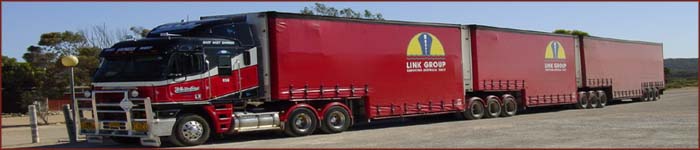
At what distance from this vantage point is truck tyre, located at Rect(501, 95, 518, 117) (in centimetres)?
2470

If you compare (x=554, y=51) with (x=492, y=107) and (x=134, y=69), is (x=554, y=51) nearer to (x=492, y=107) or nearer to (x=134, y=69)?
(x=492, y=107)

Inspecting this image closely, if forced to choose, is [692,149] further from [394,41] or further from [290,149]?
[394,41]

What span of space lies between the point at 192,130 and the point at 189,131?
7 cm

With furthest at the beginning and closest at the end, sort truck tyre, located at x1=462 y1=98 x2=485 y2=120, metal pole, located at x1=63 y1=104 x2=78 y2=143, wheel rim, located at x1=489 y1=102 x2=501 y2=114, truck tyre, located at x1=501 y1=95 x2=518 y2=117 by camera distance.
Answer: truck tyre, located at x1=501 y1=95 x2=518 y2=117
wheel rim, located at x1=489 y1=102 x2=501 y2=114
truck tyre, located at x1=462 y1=98 x2=485 y2=120
metal pole, located at x1=63 y1=104 x2=78 y2=143

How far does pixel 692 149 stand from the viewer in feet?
39.2

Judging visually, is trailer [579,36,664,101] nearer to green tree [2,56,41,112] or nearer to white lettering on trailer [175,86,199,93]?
white lettering on trailer [175,86,199,93]

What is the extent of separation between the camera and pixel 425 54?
21.3m

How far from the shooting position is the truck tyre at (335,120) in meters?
18.0

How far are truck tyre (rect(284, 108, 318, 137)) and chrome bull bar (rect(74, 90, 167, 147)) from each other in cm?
313

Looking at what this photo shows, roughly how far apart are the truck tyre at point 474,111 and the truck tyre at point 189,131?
986 centimetres

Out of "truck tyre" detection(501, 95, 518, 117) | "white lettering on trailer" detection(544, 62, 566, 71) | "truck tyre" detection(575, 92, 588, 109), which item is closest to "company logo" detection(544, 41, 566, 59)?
"white lettering on trailer" detection(544, 62, 566, 71)

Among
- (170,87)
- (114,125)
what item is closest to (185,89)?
(170,87)

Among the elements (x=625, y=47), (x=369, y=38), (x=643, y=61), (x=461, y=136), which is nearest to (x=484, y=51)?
(x=369, y=38)

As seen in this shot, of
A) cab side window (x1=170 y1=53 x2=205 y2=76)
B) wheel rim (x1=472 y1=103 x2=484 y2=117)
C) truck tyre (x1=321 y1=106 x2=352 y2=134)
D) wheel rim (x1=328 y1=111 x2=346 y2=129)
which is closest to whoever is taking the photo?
cab side window (x1=170 y1=53 x2=205 y2=76)
